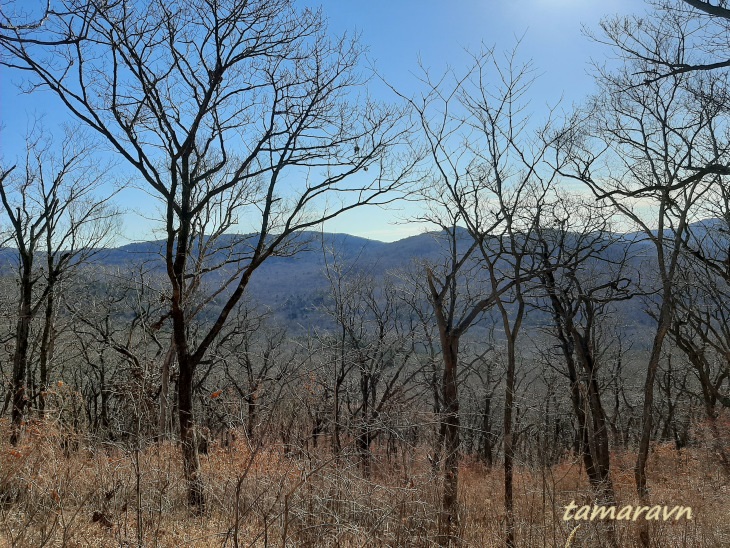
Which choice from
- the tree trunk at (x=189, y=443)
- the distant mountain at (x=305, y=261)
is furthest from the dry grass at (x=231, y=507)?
the distant mountain at (x=305, y=261)

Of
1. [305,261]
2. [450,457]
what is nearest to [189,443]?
[450,457]

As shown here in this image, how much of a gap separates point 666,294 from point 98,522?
8.72 meters

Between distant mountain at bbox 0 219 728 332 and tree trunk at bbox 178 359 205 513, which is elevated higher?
distant mountain at bbox 0 219 728 332

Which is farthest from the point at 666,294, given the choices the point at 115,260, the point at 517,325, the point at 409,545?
the point at 115,260

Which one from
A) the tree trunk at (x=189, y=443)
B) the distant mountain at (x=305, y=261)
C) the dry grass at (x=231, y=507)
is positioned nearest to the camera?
the dry grass at (x=231, y=507)

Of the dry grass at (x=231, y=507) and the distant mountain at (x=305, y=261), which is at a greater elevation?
the distant mountain at (x=305, y=261)

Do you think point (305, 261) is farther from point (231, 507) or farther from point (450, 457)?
point (231, 507)

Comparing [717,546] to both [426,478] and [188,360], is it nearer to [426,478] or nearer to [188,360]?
[426,478]

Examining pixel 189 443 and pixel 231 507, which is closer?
pixel 231 507

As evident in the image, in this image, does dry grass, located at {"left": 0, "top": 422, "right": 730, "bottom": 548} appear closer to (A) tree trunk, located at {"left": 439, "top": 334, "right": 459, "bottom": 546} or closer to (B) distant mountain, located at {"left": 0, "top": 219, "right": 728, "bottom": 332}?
(A) tree trunk, located at {"left": 439, "top": 334, "right": 459, "bottom": 546}

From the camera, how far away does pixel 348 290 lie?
17.8 meters

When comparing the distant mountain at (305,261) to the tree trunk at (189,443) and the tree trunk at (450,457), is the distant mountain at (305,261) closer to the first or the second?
the tree trunk at (189,443)

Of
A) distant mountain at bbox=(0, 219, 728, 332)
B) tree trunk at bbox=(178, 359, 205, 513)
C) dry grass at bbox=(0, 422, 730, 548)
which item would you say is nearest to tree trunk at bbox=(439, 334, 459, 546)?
dry grass at bbox=(0, 422, 730, 548)

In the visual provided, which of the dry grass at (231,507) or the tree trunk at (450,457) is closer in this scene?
the dry grass at (231,507)
